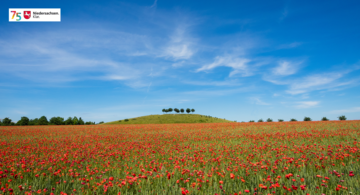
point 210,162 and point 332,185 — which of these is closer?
point 332,185

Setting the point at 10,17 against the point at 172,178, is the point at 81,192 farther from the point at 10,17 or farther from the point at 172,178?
the point at 10,17

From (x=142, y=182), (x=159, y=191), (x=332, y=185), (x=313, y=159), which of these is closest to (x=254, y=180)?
(x=332, y=185)

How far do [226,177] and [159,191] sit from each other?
7.39ft

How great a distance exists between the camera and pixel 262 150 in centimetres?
1010

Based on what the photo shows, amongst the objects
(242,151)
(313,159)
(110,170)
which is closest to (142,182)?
(110,170)

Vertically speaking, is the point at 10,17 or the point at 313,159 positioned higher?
the point at 10,17

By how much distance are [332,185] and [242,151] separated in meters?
5.22

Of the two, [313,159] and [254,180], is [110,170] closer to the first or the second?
[254,180]

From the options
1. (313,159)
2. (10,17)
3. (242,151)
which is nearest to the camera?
(313,159)

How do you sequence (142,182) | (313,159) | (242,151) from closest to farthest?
(142,182), (313,159), (242,151)

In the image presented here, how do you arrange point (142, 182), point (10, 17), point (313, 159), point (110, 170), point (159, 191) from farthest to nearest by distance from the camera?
point (10, 17) < point (313, 159) < point (110, 170) < point (142, 182) < point (159, 191)

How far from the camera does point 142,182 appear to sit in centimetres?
515

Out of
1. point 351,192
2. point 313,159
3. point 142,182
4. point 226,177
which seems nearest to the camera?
Answer: point 351,192

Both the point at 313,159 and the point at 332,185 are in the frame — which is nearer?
the point at 332,185
